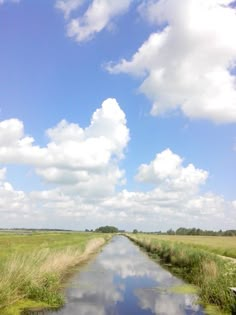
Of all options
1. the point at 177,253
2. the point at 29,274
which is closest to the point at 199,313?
the point at 29,274

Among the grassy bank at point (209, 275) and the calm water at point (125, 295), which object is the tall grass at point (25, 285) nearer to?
the calm water at point (125, 295)

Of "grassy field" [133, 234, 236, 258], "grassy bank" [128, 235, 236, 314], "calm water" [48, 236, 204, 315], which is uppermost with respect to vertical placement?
"grassy field" [133, 234, 236, 258]

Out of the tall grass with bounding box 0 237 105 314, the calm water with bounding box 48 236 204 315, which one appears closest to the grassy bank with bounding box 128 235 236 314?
the calm water with bounding box 48 236 204 315

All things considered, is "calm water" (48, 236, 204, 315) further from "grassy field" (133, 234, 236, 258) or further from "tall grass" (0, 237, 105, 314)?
"grassy field" (133, 234, 236, 258)

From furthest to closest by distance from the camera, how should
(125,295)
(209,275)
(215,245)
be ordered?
1. (215,245)
2. (209,275)
3. (125,295)

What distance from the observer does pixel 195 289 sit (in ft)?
76.6

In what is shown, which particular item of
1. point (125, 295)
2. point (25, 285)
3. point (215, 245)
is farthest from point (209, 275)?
point (215, 245)

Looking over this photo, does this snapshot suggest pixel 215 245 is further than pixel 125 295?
Yes

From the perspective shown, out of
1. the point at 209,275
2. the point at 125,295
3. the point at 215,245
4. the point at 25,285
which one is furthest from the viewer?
the point at 215,245

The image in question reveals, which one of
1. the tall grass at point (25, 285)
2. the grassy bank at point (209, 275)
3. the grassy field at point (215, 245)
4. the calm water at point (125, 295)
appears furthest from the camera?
the grassy field at point (215, 245)

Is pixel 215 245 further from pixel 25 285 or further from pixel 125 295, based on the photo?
pixel 25 285

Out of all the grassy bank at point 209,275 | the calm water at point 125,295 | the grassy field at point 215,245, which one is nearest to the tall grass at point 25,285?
the calm water at point 125,295

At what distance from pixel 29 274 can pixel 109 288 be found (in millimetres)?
7674

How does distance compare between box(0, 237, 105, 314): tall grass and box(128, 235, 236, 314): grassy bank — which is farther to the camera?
box(128, 235, 236, 314): grassy bank
